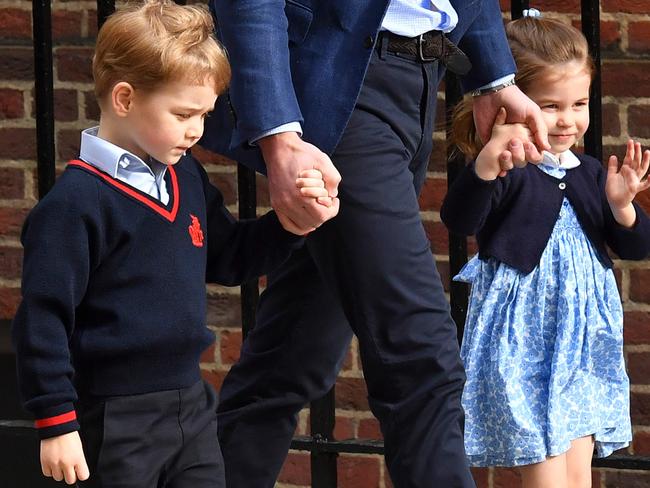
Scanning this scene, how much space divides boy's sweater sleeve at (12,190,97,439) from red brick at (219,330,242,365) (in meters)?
1.63

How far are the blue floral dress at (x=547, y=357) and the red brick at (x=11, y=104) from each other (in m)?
1.47

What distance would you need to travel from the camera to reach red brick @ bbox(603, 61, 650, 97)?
3.64 m

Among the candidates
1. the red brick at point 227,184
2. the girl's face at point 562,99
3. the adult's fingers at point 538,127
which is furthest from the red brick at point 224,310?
the adult's fingers at point 538,127

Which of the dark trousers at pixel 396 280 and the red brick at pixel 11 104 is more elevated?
the red brick at pixel 11 104

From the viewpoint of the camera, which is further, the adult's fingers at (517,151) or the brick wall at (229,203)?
the brick wall at (229,203)

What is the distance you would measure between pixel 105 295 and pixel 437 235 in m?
1.60

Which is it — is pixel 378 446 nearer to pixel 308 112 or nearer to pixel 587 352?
pixel 587 352

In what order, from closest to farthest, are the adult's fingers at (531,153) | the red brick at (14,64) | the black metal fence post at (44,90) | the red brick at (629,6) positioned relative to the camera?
the adult's fingers at (531,153), the black metal fence post at (44,90), the red brick at (629,6), the red brick at (14,64)

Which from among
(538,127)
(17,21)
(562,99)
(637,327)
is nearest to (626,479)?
(637,327)

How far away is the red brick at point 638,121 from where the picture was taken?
12.0ft

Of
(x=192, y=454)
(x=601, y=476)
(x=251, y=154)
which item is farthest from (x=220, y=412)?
(x=601, y=476)

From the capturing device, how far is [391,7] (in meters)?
2.47

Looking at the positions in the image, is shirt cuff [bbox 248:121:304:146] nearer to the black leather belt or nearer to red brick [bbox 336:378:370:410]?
the black leather belt

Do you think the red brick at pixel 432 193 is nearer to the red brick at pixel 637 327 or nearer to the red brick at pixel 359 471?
the red brick at pixel 637 327
